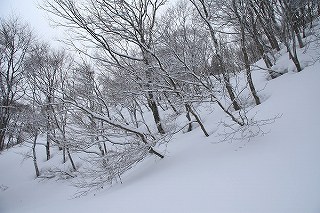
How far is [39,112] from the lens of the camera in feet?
27.6

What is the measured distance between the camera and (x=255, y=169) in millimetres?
4457

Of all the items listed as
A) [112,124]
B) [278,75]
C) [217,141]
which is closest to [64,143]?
[112,124]

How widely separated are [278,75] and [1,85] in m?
16.6

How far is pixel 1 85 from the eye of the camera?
54.7ft

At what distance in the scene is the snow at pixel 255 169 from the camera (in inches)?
143

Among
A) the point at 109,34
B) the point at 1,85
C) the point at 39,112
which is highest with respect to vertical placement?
the point at 1,85

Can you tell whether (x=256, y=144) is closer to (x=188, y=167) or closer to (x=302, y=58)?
(x=188, y=167)

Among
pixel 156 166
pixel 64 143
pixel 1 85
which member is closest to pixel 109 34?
pixel 64 143

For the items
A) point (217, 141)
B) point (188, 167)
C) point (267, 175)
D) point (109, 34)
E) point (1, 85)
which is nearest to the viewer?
point (267, 175)

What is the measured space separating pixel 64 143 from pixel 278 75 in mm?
7813

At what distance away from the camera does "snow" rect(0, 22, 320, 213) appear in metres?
3.64

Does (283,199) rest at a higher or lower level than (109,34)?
lower

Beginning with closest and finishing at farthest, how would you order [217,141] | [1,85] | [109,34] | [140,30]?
[217,141]
[109,34]
[140,30]
[1,85]

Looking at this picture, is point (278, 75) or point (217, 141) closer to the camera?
point (217, 141)
